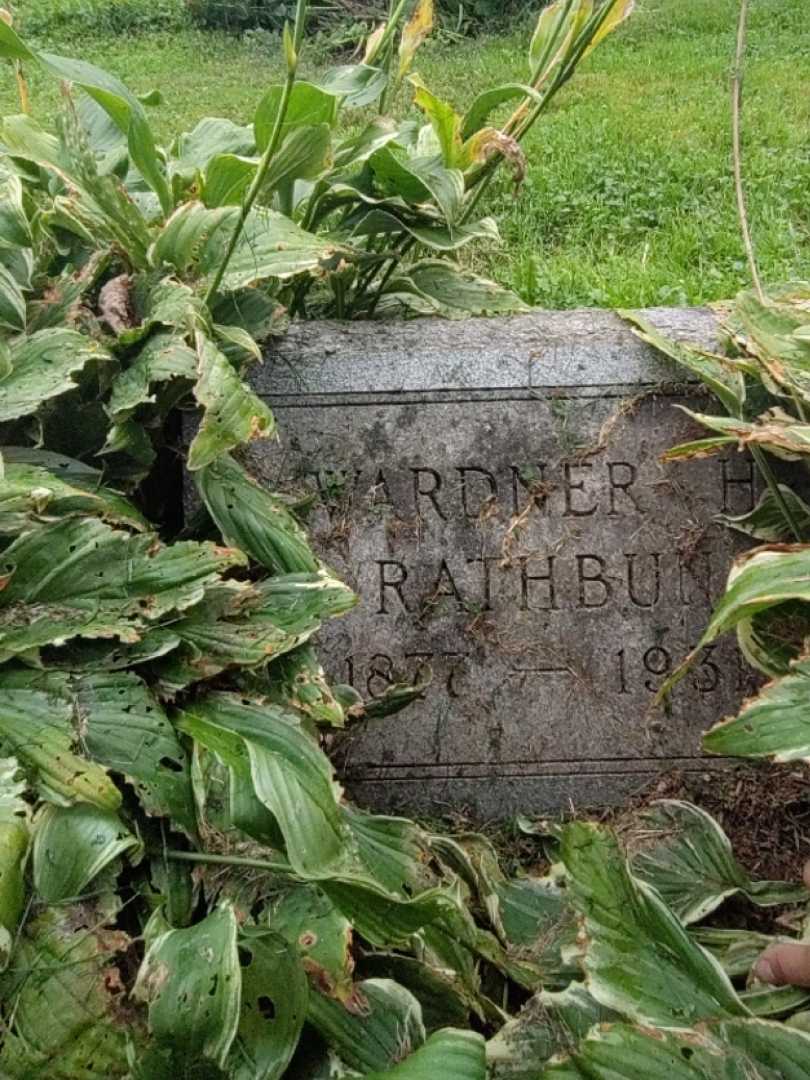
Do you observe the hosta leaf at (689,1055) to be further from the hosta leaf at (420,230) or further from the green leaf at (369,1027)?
the hosta leaf at (420,230)

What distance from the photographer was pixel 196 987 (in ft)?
4.16

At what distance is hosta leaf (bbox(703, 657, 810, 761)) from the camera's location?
1.37m

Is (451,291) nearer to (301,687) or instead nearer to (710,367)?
(710,367)

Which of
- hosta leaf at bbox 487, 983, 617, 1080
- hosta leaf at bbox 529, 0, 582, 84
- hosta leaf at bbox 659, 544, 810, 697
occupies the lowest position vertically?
hosta leaf at bbox 487, 983, 617, 1080

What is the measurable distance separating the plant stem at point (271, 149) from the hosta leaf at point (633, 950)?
949mm

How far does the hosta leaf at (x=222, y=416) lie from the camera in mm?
1592

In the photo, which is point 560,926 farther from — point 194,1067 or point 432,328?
point 432,328

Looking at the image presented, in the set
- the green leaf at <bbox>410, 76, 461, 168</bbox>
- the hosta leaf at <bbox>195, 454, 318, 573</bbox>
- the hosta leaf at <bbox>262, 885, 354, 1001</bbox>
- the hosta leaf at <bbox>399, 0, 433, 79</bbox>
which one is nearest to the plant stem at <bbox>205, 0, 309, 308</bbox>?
the hosta leaf at <bbox>195, 454, 318, 573</bbox>

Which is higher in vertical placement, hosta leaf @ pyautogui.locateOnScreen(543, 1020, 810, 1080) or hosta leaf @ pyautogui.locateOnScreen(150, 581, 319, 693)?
hosta leaf @ pyautogui.locateOnScreen(150, 581, 319, 693)

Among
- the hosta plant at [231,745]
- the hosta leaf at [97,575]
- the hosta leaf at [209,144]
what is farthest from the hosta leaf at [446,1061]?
the hosta leaf at [209,144]

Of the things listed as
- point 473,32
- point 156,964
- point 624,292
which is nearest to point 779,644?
point 156,964

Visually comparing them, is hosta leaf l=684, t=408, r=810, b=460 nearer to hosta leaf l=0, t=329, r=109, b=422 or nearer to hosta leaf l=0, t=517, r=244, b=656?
hosta leaf l=0, t=517, r=244, b=656

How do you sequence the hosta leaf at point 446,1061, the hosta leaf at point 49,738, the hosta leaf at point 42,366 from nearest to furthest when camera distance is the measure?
the hosta leaf at point 446,1061 < the hosta leaf at point 49,738 < the hosta leaf at point 42,366

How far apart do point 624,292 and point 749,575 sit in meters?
1.53
